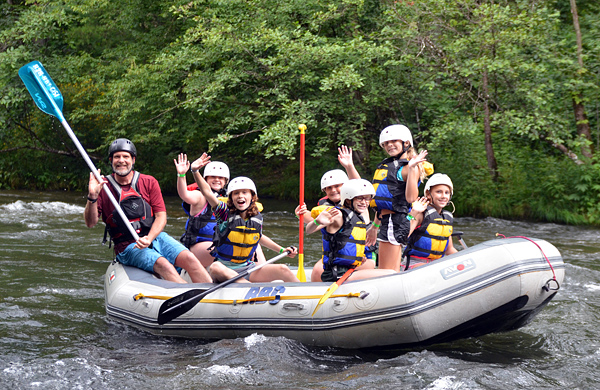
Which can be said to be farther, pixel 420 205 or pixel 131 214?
pixel 131 214

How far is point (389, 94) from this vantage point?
11953mm

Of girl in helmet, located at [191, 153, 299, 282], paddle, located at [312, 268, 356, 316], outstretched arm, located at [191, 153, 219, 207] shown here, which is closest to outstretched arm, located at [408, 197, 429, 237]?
paddle, located at [312, 268, 356, 316]

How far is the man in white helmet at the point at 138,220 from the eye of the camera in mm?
5289

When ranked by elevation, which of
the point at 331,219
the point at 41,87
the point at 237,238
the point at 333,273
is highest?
the point at 41,87

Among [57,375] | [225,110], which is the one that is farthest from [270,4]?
[57,375]

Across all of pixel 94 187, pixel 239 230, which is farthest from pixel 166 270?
pixel 94 187

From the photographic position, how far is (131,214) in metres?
5.34

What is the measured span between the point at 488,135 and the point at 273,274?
7.74 m

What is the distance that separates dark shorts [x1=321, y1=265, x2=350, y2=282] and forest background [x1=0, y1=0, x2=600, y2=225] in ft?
18.9

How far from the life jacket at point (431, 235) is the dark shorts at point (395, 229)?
13 centimetres

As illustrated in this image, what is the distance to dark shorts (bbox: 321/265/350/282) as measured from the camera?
15.8ft

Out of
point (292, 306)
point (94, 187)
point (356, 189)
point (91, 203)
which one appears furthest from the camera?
point (91, 203)

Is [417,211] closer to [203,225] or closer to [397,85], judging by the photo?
[203,225]

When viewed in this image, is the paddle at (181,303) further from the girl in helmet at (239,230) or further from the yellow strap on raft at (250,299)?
the girl in helmet at (239,230)
